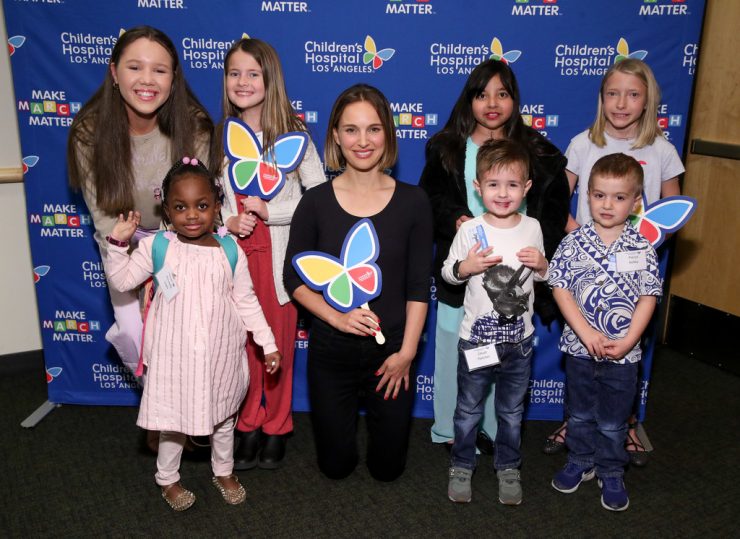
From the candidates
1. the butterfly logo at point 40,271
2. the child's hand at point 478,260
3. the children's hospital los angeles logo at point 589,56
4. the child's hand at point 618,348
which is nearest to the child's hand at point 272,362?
the child's hand at point 478,260

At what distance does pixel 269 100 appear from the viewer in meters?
2.63

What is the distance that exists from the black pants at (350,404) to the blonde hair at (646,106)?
1246mm

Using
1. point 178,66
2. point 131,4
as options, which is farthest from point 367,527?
point 131,4

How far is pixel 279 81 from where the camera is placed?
2.63 metres

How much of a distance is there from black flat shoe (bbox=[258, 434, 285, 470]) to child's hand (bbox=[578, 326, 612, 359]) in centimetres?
137

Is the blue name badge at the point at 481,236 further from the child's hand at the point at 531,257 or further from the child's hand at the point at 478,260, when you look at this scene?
the child's hand at the point at 531,257

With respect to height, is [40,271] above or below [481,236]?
below

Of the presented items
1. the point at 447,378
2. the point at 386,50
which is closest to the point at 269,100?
the point at 386,50

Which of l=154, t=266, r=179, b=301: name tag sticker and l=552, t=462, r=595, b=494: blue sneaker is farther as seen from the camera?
l=552, t=462, r=595, b=494: blue sneaker

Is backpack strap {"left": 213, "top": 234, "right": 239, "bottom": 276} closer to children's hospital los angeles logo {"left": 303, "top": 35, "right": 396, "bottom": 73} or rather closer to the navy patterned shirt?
children's hospital los angeles logo {"left": 303, "top": 35, "right": 396, "bottom": 73}

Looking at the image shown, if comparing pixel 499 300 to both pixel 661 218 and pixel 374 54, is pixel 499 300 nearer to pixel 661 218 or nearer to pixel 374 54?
pixel 661 218

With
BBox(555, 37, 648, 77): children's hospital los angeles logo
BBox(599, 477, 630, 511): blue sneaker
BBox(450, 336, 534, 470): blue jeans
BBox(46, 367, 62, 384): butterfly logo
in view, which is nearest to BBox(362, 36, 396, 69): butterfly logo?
BBox(555, 37, 648, 77): children's hospital los angeles logo

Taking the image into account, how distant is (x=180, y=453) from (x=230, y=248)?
843mm

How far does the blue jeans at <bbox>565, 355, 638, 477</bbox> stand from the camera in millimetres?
2592
